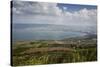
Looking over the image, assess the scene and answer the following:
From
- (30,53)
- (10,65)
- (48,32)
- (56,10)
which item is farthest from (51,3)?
(10,65)

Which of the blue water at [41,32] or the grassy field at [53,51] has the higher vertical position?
the blue water at [41,32]

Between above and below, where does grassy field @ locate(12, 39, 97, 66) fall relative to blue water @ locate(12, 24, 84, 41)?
below

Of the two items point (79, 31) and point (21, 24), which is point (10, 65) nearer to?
point (21, 24)

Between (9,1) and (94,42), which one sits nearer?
(9,1)

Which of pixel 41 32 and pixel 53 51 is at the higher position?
pixel 41 32
